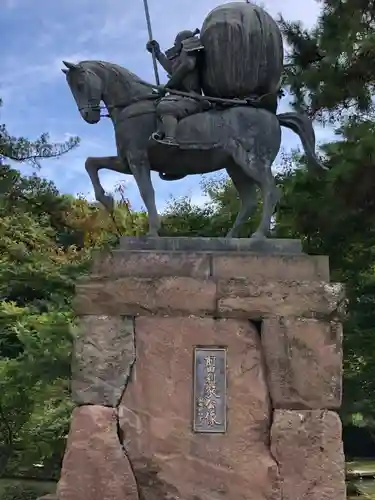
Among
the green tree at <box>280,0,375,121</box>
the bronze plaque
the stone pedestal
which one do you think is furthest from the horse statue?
the green tree at <box>280,0,375,121</box>

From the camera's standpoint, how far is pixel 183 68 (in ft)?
14.1

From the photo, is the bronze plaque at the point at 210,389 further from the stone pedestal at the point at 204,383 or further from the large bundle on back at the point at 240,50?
the large bundle on back at the point at 240,50

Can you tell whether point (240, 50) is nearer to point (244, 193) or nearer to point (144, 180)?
point (244, 193)

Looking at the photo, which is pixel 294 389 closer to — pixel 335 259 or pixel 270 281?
pixel 270 281

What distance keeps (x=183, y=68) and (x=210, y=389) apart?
2.07 m

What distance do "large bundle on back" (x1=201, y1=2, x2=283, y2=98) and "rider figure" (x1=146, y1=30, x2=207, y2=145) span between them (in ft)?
0.30

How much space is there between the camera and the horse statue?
4219mm

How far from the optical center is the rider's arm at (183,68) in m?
4.31

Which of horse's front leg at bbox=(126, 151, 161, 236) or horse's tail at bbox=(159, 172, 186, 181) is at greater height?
horse's tail at bbox=(159, 172, 186, 181)

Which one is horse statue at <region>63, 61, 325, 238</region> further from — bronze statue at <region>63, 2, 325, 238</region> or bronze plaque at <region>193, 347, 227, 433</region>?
bronze plaque at <region>193, 347, 227, 433</region>

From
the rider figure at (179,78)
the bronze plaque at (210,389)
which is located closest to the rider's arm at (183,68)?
the rider figure at (179,78)

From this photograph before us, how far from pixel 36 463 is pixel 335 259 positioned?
13.6ft

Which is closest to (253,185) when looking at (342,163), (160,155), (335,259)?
(160,155)

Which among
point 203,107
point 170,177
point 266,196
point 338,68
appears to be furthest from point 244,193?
point 338,68
